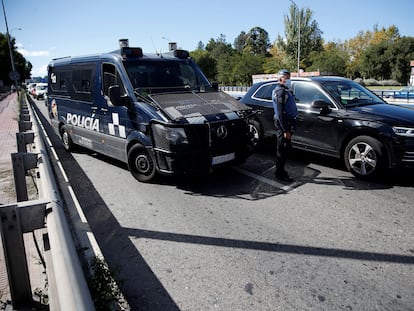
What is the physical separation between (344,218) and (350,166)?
6.54 ft

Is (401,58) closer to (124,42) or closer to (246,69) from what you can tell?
(246,69)

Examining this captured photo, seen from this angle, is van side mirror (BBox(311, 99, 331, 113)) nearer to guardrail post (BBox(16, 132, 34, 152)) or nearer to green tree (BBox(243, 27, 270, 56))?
guardrail post (BBox(16, 132, 34, 152))

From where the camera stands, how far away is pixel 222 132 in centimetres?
564

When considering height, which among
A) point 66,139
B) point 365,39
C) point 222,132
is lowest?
point 66,139

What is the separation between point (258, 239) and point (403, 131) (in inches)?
131

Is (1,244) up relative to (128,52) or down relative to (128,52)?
down

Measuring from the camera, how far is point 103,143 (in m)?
7.22

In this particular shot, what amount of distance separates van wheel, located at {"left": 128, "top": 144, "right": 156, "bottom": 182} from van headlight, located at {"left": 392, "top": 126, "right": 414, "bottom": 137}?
160 inches

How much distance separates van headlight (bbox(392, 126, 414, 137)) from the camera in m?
5.54

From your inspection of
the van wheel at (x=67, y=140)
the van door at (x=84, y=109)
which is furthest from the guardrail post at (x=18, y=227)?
the van wheel at (x=67, y=140)

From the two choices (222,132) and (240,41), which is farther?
(240,41)

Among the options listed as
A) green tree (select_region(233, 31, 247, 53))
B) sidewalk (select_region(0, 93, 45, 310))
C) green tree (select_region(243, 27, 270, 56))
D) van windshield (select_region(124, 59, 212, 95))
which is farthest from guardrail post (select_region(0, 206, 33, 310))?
green tree (select_region(233, 31, 247, 53))

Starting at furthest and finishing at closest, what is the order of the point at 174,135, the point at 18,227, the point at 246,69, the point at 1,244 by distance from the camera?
the point at 246,69, the point at 174,135, the point at 1,244, the point at 18,227

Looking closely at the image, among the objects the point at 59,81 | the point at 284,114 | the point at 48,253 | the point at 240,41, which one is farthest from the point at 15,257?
the point at 240,41
